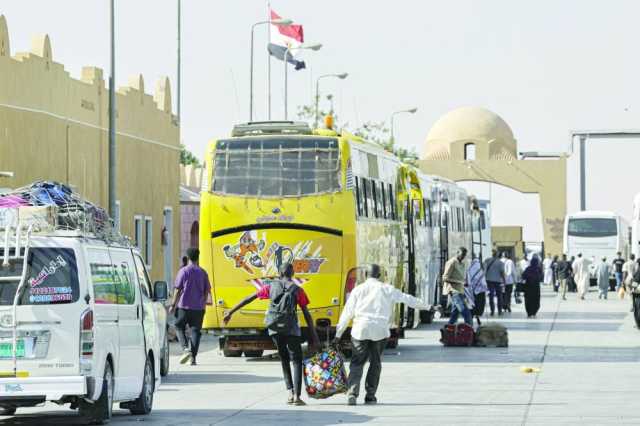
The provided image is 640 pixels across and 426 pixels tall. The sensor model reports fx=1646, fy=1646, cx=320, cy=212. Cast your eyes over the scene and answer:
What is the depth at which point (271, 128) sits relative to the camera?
25766 mm

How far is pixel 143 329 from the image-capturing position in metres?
16.5

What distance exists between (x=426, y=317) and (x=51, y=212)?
2455 centimetres

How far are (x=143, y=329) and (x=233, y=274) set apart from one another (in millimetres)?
8345

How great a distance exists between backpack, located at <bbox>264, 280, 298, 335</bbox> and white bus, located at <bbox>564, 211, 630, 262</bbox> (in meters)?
51.8

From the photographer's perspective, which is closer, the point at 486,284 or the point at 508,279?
the point at 486,284

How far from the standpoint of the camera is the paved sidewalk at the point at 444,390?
16188mm

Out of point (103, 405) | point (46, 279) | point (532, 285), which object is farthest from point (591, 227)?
point (46, 279)

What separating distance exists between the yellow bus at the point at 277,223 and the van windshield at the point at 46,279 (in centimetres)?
1019

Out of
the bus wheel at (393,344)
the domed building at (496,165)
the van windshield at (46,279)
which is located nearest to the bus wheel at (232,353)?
the bus wheel at (393,344)

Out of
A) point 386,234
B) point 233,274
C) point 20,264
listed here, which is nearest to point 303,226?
point 233,274

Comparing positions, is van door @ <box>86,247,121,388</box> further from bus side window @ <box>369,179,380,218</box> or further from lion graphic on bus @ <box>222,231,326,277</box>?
bus side window @ <box>369,179,380,218</box>

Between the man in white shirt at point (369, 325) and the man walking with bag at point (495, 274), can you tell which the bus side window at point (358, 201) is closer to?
the man in white shirt at point (369, 325)

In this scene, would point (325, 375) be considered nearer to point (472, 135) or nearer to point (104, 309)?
point (104, 309)

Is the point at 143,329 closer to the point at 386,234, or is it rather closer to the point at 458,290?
the point at 386,234
